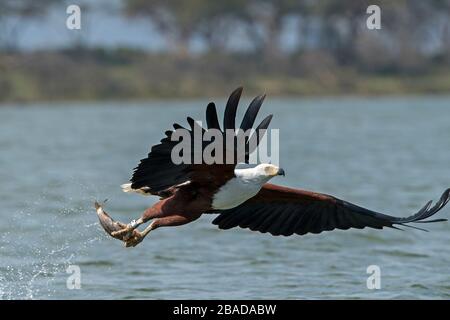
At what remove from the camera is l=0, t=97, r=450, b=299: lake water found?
447 inches

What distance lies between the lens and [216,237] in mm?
14375

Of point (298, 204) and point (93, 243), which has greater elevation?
point (298, 204)

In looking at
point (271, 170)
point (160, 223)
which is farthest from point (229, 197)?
point (160, 223)

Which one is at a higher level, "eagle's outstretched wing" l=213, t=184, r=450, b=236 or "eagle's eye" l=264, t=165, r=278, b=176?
"eagle's eye" l=264, t=165, r=278, b=176

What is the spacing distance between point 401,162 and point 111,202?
29.0 feet

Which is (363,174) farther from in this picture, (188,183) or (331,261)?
(188,183)

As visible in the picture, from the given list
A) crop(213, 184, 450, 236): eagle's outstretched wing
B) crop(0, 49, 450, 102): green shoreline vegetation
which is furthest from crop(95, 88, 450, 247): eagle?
crop(0, 49, 450, 102): green shoreline vegetation

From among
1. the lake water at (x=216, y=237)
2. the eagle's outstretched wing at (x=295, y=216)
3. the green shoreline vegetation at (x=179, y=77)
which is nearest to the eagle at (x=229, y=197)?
the eagle's outstretched wing at (x=295, y=216)

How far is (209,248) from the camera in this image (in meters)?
13.6

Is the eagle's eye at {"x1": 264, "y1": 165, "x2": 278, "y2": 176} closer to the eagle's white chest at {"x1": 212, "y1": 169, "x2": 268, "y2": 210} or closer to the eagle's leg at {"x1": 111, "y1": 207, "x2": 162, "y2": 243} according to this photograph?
the eagle's white chest at {"x1": 212, "y1": 169, "x2": 268, "y2": 210}

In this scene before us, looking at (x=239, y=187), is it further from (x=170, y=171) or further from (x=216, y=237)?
(x=216, y=237)

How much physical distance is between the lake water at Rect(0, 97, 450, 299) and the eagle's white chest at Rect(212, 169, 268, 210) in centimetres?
186

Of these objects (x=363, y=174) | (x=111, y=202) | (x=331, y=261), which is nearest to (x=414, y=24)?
(x=363, y=174)

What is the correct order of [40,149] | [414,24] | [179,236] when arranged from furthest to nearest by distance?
[414,24]
[40,149]
[179,236]
